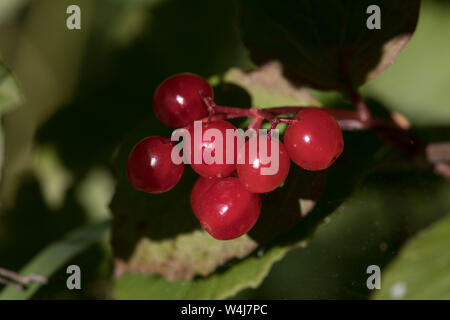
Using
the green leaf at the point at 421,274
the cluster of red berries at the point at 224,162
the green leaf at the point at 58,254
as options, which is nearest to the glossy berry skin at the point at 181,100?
the cluster of red berries at the point at 224,162

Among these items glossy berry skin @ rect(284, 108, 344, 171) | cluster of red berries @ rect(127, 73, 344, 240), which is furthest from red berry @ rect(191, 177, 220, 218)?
glossy berry skin @ rect(284, 108, 344, 171)

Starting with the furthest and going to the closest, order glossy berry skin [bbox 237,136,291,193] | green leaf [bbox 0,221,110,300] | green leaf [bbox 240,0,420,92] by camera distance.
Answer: green leaf [bbox 0,221,110,300], green leaf [bbox 240,0,420,92], glossy berry skin [bbox 237,136,291,193]

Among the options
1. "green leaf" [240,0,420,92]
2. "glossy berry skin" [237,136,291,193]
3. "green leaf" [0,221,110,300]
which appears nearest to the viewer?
"glossy berry skin" [237,136,291,193]

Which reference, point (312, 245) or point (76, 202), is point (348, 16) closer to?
point (312, 245)

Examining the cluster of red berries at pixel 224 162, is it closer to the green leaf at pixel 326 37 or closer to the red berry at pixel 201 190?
the red berry at pixel 201 190

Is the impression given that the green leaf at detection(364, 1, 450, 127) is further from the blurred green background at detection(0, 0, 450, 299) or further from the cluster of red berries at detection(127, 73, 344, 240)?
the cluster of red berries at detection(127, 73, 344, 240)

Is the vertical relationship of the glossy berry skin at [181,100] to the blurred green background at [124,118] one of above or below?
above
